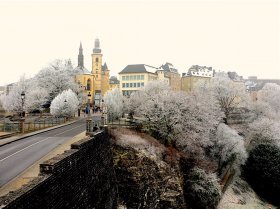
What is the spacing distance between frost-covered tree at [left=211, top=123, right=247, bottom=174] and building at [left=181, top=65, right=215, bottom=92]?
233 ft

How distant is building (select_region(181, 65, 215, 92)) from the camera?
109812mm

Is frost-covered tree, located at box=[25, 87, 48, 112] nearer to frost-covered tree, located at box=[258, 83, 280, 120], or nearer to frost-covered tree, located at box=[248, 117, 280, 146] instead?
frost-covered tree, located at box=[248, 117, 280, 146]

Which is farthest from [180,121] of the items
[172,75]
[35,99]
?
[172,75]

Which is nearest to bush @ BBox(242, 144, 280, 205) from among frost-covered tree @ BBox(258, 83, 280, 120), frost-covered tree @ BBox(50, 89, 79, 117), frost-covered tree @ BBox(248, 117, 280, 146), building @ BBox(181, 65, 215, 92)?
frost-covered tree @ BBox(248, 117, 280, 146)

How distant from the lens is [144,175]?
23.8 m

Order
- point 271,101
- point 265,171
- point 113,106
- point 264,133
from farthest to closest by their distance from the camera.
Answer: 1. point 271,101
2. point 113,106
3. point 264,133
4. point 265,171

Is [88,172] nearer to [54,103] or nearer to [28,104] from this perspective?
[54,103]

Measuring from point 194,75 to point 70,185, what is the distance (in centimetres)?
10294

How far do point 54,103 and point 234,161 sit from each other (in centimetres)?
3022

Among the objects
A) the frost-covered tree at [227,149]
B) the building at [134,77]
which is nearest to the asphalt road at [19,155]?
the frost-covered tree at [227,149]

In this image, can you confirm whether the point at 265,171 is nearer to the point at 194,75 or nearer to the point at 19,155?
the point at 19,155

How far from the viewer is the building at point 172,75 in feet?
347

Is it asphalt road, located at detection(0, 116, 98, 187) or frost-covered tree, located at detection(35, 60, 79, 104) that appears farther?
frost-covered tree, located at detection(35, 60, 79, 104)

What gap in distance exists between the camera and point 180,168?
2842cm
